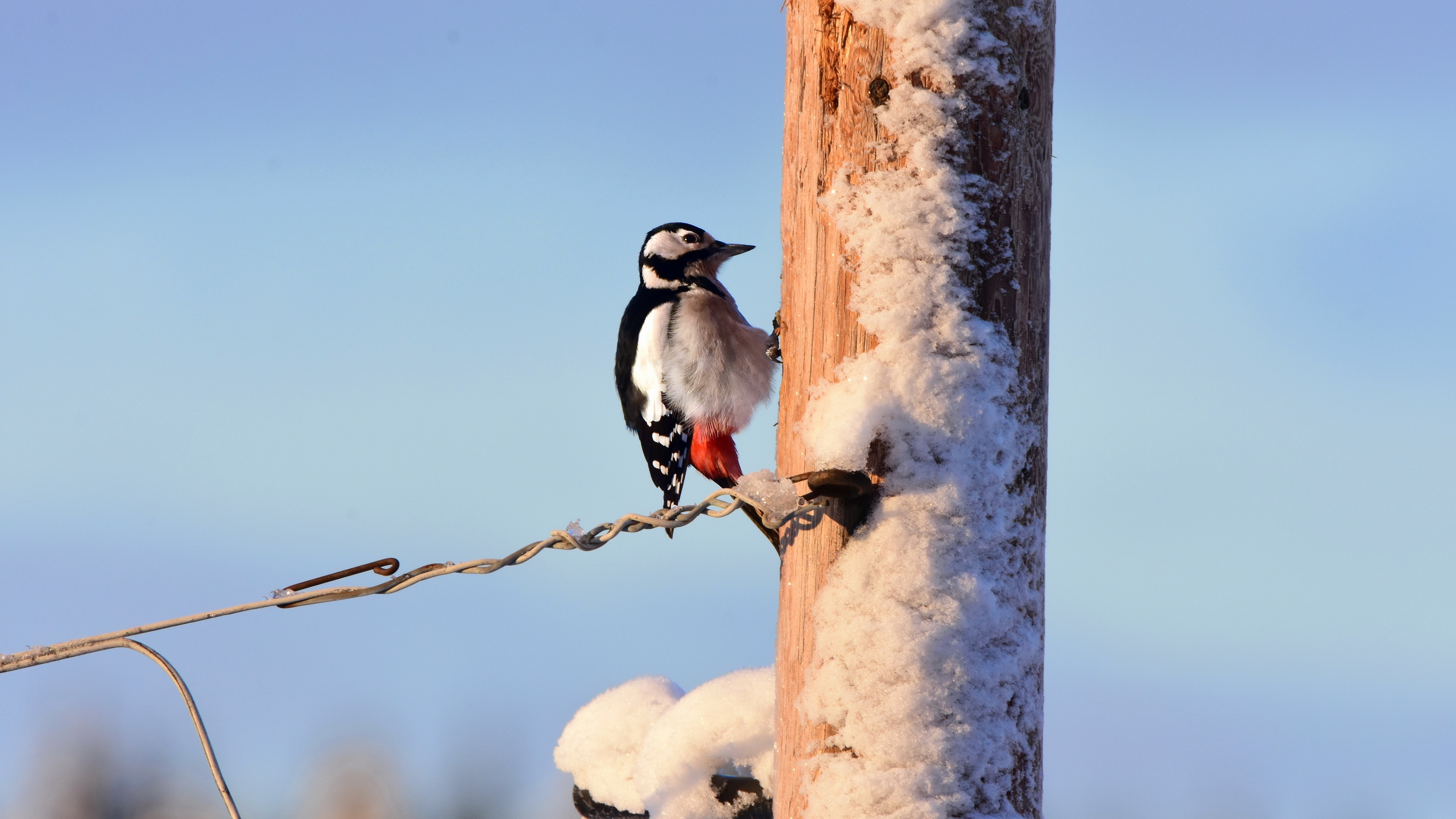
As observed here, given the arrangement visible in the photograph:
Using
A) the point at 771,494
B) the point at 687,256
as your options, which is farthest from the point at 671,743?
the point at 687,256

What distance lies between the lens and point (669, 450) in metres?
4.33

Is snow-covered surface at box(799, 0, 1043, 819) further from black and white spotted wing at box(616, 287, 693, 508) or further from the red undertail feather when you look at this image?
black and white spotted wing at box(616, 287, 693, 508)

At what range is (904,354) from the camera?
1978mm


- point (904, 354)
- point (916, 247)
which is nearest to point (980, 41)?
point (916, 247)

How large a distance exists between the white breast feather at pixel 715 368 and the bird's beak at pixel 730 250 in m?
0.44

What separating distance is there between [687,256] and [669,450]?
860 millimetres

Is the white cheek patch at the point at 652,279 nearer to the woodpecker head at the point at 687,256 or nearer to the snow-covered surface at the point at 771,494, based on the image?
the woodpecker head at the point at 687,256

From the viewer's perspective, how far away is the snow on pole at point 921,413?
6.20ft

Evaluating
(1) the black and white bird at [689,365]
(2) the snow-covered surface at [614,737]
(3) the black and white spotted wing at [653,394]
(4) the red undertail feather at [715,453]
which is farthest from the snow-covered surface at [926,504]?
(3) the black and white spotted wing at [653,394]

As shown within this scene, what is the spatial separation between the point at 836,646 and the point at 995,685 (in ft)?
0.93

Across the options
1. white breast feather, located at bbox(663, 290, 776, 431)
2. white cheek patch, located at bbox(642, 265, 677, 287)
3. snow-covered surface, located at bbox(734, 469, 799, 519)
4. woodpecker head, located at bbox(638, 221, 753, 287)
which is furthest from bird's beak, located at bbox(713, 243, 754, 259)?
snow-covered surface, located at bbox(734, 469, 799, 519)

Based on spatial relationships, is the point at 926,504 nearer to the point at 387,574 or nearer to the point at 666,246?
the point at 387,574

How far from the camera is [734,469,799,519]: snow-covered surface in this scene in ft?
6.79

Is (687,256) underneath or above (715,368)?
above
